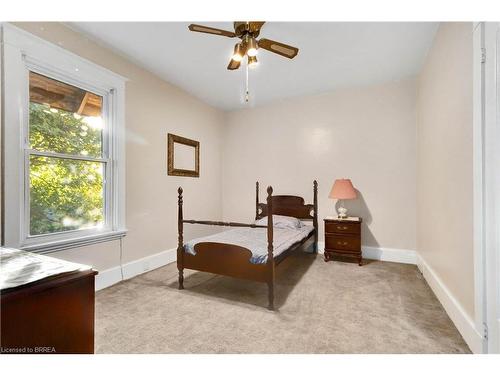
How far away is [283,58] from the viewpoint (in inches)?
119

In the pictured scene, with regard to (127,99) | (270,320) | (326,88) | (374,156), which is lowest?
(270,320)

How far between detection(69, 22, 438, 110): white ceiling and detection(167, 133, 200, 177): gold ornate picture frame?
86cm

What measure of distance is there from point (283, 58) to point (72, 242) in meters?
3.15

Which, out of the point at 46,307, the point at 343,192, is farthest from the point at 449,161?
the point at 46,307

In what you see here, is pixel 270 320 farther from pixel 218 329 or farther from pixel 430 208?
pixel 430 208

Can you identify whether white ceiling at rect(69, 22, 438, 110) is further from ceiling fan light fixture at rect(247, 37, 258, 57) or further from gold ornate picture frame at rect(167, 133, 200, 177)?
gold ornate picture frame at rect(167, 133, 200, 177)

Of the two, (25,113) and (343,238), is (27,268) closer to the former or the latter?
(25,113)

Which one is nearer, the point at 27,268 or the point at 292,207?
the point at 27,268

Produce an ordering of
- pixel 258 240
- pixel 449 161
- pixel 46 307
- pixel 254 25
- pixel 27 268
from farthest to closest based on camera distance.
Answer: pixel 258 240
pixel 449 161
pixel 254 25
pixel 27 268
pixel 46 307

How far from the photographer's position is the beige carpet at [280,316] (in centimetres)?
174

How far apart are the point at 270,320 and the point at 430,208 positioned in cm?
222

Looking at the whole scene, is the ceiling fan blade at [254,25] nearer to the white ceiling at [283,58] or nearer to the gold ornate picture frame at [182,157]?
the white ceiling at [283,58]

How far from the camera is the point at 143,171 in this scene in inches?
130
